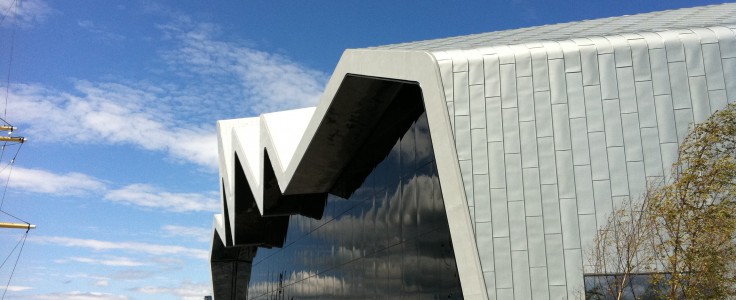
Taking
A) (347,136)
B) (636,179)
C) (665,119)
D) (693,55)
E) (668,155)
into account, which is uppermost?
(347,136)

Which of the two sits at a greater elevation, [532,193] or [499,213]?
[532,193]

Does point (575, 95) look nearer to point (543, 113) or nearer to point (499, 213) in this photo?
point (543, 113)

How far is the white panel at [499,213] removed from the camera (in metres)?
13.5

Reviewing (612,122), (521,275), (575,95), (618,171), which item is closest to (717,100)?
(612,122)

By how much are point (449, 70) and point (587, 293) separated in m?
5.55

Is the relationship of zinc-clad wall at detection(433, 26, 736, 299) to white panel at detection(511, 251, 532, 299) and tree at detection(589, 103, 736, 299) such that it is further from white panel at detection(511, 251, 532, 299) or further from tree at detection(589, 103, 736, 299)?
tree at detection(589, 103, 736, 299)

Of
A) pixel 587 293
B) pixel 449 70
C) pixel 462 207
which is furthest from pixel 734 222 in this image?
pixel 449 70

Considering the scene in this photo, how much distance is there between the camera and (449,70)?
48.1 ft

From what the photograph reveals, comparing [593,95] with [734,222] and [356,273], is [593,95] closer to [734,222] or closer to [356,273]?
[734,222]

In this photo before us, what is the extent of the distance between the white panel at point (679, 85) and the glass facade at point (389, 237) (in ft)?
19.5

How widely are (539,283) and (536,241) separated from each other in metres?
0.84

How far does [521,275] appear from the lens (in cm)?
1315

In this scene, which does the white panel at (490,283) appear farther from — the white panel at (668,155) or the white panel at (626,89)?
the white panel at (626,89)

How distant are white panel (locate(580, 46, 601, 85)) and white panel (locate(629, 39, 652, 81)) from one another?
759 mm
